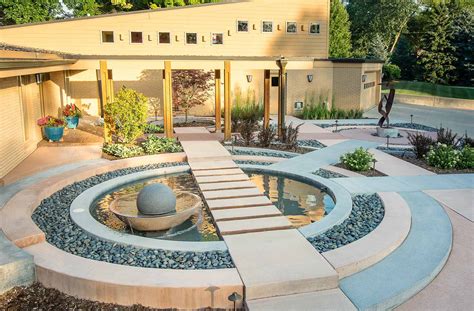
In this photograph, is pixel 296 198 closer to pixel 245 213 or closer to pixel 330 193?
pixel 330 193

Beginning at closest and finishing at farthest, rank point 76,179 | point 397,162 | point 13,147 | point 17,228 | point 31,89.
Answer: point 17,228 → point 76,179 → point 13,147 → point 397,162 → point 31,89

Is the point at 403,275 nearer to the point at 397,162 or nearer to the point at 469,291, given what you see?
the point at 469,291

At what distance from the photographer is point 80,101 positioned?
2284 cm

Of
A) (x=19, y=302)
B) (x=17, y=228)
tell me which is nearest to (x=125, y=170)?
(x=17, y=228)

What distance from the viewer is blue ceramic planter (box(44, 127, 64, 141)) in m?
14.5

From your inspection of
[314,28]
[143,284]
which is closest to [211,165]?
[143,284]

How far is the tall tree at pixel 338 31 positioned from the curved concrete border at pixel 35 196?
33146mm

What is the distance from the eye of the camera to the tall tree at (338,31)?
42000 mm

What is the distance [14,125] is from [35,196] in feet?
13.8

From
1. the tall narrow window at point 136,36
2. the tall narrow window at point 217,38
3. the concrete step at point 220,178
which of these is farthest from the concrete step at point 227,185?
the tall narrow window at point 217,38

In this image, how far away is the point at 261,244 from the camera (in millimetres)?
6793

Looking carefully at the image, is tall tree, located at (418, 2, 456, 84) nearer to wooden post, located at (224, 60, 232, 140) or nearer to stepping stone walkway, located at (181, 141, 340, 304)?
wooden post, located at (224, 60, 232, 140)

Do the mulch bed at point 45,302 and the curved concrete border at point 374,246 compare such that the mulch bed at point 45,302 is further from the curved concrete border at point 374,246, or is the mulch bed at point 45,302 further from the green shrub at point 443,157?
the green shrub at point 443,157

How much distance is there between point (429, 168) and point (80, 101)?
17.8 metres
